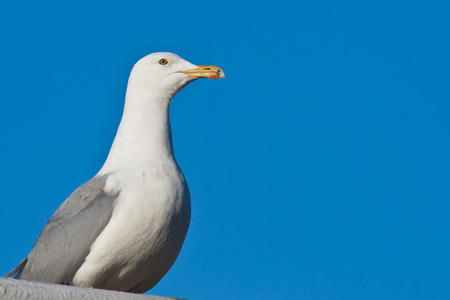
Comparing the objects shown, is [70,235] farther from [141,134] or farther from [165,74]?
[165,74]

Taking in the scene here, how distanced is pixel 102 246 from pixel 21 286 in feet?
7.64

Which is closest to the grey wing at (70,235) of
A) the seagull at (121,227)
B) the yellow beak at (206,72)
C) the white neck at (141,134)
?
the seagull at (121,227)

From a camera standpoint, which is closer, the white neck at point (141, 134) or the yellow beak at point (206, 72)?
the white neck at point (141, 134)

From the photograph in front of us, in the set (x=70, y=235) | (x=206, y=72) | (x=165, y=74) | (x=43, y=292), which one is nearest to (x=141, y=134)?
(x=165, y=74)

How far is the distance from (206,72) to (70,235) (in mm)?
2286

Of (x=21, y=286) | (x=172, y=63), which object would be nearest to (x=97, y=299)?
(x=21, y=286)

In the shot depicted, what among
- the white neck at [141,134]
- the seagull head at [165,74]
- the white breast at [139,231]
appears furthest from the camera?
the seagull head at [165,74]

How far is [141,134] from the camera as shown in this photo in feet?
23.1

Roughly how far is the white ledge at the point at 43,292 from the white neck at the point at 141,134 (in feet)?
7.67

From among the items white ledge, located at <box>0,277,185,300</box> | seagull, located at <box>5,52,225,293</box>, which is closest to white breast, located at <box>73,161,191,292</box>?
seagull, located at <box>5,52,225,293</box>

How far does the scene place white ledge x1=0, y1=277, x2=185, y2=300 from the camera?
3.89 meters

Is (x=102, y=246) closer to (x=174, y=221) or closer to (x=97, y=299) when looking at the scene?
(x=174, y=221)

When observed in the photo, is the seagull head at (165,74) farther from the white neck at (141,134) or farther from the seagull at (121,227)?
the seagull at (121,227)

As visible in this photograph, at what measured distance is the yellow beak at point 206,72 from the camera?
7609 mm
